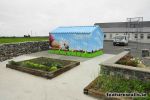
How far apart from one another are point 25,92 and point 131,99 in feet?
14.2

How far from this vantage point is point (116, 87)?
6.43 m

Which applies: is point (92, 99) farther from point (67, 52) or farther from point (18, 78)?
point (67, 52)

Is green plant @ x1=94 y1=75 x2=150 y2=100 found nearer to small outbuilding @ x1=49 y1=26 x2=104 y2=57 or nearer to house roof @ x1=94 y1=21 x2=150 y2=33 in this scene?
small outbuilding @ x1=49 y1=26 x2=104 y2=57

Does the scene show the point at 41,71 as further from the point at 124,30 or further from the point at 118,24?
the point at 118,24

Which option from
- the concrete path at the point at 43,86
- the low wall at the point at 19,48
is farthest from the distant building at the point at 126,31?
the concrete path at the point at 43,86

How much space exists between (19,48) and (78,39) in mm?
6282

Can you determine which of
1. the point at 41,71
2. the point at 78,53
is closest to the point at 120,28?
the point at 78,53

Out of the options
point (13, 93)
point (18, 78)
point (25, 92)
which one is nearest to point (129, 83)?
point (25, 92)

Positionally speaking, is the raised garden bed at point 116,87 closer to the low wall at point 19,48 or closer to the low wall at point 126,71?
the low wall at point 126,71

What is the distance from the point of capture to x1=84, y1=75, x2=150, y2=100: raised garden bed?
5.98 meters

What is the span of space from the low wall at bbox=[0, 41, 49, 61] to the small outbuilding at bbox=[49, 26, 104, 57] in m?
2.13

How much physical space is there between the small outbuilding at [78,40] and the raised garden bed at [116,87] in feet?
28.2

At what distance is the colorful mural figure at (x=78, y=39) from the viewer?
15.5 meters

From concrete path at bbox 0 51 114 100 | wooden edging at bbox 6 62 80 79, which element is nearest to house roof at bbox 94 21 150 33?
wooden edging at bbox 6 62 80 79
